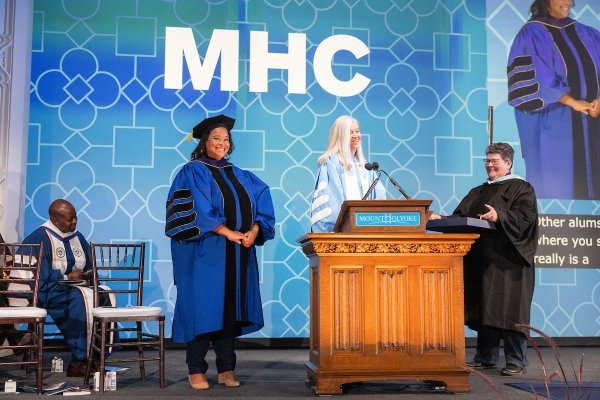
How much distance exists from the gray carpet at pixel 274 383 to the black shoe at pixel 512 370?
0.05m

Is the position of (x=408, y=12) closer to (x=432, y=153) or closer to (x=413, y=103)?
(x=413, y=103)

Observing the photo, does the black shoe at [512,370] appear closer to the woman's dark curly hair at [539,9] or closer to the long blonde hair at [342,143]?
the long blonde hair at [342,143]

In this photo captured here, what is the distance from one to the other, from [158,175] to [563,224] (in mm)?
3969

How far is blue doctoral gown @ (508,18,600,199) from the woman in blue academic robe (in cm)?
363

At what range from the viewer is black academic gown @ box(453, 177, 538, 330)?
4438 millimetres

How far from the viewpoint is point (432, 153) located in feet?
21.7

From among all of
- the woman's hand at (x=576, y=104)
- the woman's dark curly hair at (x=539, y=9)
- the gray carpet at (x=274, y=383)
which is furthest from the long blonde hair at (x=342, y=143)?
the woman's dark curly hair at (x=539, y=9)

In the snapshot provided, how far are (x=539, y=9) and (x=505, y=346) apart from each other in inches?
154

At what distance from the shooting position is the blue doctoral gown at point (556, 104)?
22.0 ft

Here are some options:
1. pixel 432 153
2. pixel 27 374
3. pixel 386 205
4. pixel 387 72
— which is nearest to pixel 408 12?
pixel 387 72

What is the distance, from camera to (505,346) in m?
4.54

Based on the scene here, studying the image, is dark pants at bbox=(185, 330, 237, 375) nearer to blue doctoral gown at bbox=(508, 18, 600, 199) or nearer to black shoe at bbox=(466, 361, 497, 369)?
black shoe at bbox=(466, 361, 497, 369)

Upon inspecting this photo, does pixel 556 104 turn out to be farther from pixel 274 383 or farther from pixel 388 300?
pixel 274 383

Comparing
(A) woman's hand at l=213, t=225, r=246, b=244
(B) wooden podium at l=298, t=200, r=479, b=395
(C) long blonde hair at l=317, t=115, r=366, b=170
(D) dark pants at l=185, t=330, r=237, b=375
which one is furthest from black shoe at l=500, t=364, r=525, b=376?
(A) woman's hand at l=213, t=225, r=246, b=244
